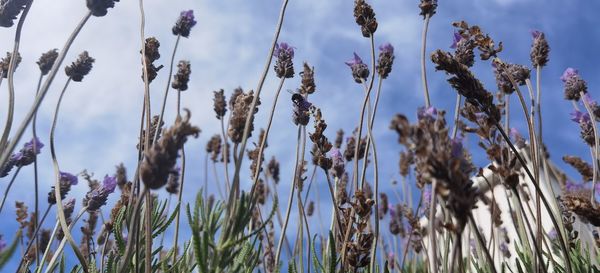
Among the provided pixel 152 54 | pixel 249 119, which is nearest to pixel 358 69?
pixel 152 54

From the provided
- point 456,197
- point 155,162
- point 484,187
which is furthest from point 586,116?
point 484,187

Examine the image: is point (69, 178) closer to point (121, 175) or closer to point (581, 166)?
point (121, 175)

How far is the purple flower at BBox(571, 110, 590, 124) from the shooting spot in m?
2.46

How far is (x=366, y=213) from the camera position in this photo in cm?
159

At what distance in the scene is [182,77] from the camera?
2.28 m

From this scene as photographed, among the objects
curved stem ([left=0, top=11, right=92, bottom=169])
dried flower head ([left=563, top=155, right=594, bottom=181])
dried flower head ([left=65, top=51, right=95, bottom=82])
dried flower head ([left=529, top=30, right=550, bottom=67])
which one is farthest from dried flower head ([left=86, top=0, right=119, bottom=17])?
dried flower head ([left=563, top=155, right=594, bottom=181])

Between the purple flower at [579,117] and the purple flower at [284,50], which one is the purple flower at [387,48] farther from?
the purple flower at [579,117]

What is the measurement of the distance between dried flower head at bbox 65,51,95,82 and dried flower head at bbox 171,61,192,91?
13.4 inches

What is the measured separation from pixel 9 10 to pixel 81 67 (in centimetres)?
37

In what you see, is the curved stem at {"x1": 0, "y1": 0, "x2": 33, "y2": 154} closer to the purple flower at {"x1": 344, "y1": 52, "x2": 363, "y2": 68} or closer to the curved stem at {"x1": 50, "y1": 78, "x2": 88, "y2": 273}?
the curved stem at {"x1": 50, "y1": 78, "x2": 88, "y2": 273}

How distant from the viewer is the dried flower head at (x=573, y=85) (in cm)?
249

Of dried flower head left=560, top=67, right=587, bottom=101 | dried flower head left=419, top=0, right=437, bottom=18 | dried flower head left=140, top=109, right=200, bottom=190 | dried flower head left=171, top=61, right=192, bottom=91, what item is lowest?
dried flower head left=140, top=109, right=200, bottom=190

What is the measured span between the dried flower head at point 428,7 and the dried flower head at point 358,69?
0.38 meters

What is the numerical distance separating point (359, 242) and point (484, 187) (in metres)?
4.17
